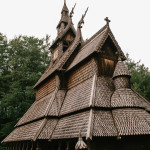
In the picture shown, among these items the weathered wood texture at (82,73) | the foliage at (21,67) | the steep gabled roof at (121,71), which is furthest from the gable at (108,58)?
the foliage at (21,67)

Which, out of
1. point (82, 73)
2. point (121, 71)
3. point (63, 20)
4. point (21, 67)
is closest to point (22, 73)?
point (21, 67)

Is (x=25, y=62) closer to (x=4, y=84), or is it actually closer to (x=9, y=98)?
(x=4, y=84)

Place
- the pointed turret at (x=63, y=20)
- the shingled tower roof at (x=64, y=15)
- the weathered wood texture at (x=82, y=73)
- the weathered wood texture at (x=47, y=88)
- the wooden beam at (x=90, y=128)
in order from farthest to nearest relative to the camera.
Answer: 1. the shingled tower roof at (x=64, y=15)
2. the pointed turret at (x=63, y=20)
3. the weathered wood texture at (x=47, y=88)
4. the weathered wood texture at (x=82, y=73)
5. the wooden beam at (x=90, y=128)

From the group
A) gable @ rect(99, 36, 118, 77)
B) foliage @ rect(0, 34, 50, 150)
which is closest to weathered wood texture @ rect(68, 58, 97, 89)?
gable @ rect(99, 36, 118, 77)

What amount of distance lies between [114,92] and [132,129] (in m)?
2.72

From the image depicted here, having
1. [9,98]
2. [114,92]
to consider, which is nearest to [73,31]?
[114,92]

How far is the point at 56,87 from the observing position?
13.4 metres

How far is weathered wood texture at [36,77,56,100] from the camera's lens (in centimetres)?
1434

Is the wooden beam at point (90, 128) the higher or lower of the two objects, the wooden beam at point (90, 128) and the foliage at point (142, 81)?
the lower

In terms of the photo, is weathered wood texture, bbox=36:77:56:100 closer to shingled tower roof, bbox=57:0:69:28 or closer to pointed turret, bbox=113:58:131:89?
pointed turret, bbox=113:58:131:89

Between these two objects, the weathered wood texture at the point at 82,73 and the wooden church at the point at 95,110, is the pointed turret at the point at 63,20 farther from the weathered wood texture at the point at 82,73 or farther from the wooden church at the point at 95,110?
the weathered wood texture at the point at 82,73

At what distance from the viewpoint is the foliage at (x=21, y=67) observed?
22.7 m

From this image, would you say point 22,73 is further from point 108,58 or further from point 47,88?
point 108,58

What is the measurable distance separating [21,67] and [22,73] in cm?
120
